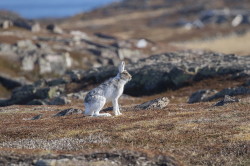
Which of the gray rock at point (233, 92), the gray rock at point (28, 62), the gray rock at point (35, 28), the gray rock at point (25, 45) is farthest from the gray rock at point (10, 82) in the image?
the gray rock at point (233, 92)

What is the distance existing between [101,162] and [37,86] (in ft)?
191

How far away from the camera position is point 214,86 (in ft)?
222

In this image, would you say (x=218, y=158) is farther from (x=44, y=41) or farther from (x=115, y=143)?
(x=44, y=41)

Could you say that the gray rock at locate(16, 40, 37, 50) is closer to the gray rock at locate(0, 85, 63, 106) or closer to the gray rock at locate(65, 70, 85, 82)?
the gray rock at locate(65, 70, 85, 82)

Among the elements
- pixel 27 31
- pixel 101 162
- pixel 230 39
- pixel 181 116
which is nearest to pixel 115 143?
pixel 101 162

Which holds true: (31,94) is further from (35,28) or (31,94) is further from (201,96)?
(35,28)

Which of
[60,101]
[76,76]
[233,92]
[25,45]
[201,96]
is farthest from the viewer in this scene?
[25,45]

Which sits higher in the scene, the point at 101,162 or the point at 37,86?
the point at 37,86

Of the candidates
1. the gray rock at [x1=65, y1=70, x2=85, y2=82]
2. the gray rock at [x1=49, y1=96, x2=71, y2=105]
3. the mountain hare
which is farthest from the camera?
the gray rock at [x1=65, y1=70, x2=85, y2=82]

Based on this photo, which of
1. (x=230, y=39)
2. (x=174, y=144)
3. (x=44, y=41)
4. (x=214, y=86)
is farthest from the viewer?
(x=230, y=39)

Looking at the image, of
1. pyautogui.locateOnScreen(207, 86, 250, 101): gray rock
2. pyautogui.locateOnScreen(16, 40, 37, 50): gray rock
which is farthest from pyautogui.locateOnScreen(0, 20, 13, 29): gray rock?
pyautogui.locateOnScreen(207, 86, 250, 101): gray rock

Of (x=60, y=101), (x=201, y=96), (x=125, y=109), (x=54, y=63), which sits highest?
(x=54, y=63)


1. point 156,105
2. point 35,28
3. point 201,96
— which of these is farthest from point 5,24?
point 156,105

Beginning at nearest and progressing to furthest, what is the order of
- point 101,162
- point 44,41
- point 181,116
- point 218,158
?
point 101,162 < point 218,158 < point 181,116 < point 44,41
